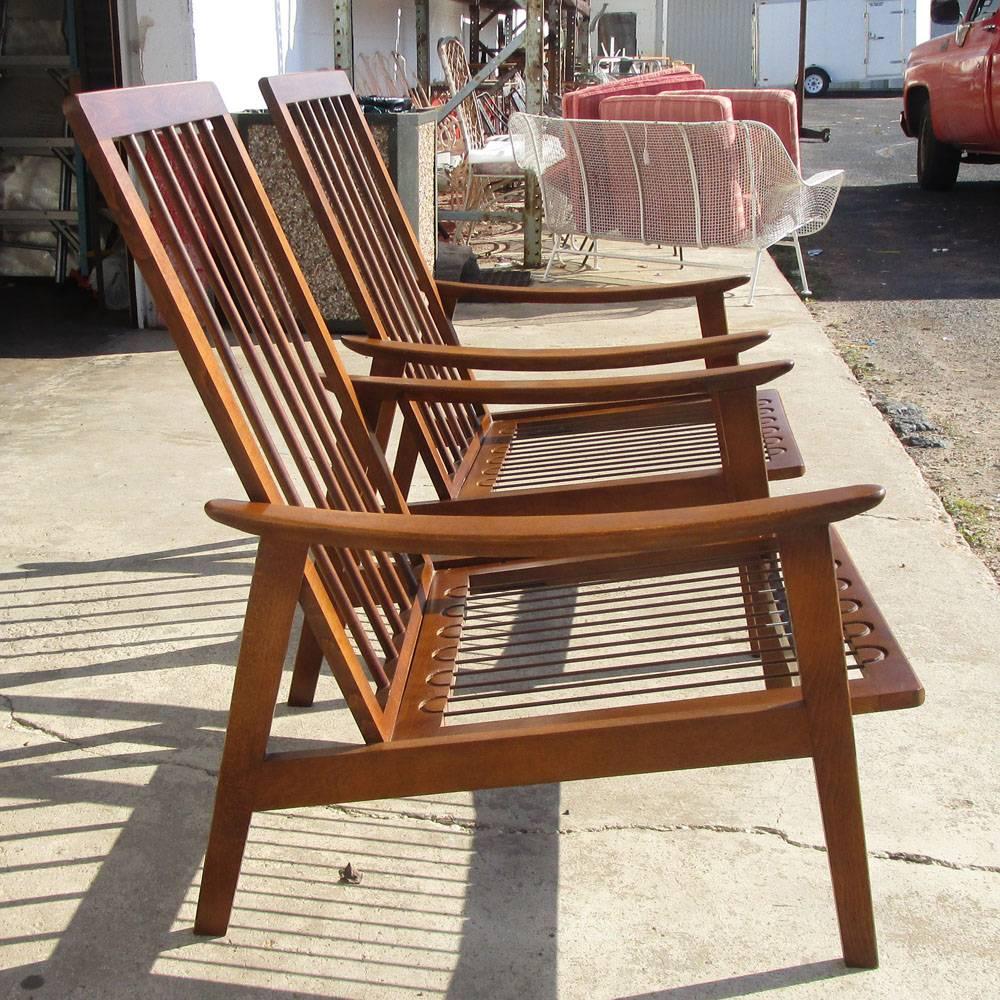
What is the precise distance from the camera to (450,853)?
2221 millimetres

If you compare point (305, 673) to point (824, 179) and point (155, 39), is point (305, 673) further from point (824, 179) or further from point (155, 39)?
point (824, 179)

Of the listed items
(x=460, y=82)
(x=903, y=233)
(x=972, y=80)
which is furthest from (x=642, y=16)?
(x=903, y=233)

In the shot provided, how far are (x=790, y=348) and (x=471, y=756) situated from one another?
4.43m

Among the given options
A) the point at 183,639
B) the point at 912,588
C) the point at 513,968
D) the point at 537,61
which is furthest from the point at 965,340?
the point at 513,968

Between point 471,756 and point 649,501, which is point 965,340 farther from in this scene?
point 471,756

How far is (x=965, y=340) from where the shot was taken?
21.4ft

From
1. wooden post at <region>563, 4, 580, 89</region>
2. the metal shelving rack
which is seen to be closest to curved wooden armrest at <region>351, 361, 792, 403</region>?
the metal shelving rack

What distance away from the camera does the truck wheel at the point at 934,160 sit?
11.7 meters

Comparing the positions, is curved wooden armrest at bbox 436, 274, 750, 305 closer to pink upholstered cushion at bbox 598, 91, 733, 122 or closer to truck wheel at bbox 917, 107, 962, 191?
pink upholstered cushion at bbox 598, 91, 733, 122

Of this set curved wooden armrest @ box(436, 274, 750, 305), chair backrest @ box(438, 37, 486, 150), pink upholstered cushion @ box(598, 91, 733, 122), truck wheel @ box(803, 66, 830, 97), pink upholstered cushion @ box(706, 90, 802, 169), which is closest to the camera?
curved wooden armrest @ box(436, 274, 750, 305)

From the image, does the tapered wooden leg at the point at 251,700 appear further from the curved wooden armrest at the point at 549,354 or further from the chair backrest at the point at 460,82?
the chair backrest at the point at 460,82

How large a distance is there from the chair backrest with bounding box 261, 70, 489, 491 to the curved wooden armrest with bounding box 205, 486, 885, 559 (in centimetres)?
103

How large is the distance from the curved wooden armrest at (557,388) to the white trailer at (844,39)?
27.4 m

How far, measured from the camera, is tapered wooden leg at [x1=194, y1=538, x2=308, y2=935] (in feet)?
5.94
